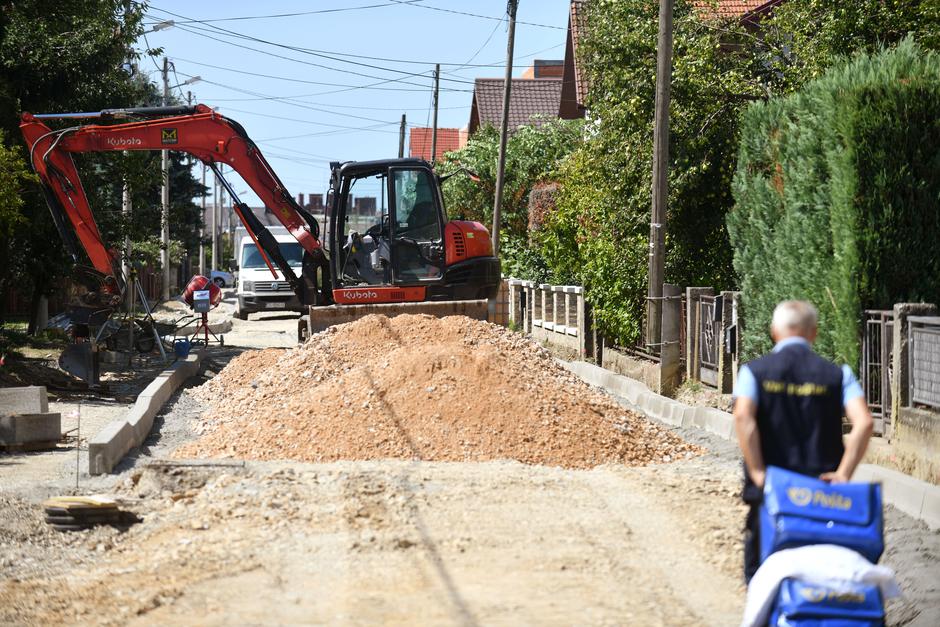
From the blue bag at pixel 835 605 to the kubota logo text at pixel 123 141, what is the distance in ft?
53.4

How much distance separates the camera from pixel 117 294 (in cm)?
1864

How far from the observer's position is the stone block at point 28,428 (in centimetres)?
1194

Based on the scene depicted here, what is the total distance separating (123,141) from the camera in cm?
1895

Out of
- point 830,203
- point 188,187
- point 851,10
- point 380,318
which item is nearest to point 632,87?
point 851,10

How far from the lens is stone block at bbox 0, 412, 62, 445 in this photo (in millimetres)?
11938

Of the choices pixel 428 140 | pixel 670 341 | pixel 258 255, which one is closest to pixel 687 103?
pixel 670 341

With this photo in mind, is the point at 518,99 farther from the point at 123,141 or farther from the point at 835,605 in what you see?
the point at 835,605

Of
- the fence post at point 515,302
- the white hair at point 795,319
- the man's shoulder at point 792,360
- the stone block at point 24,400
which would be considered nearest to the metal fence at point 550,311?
the fence post at point 515,302

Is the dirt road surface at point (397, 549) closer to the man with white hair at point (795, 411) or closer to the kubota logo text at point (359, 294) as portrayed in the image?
the man with white hair at point (795, 411)

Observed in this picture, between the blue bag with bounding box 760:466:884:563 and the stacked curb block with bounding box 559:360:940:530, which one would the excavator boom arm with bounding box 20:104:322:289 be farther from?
the blue bag with bounding box 760:466:884:563

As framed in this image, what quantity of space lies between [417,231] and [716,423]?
8.09 meters

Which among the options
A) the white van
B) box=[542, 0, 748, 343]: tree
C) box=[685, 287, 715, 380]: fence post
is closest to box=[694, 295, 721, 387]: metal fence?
box=[685, 287, 715, 380]: fence post

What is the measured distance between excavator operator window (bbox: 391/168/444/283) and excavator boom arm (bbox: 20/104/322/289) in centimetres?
235

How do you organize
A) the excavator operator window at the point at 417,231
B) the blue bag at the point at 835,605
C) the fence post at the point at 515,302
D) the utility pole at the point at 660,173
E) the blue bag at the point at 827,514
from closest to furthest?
1. the blue bag at the point at 835,605
2. the blue bag at the point at 827,514
3. the utility pole at the point at 660,173
4. the excavator operator window at the point at 417,231
5. the fence post at the point at 515,302
